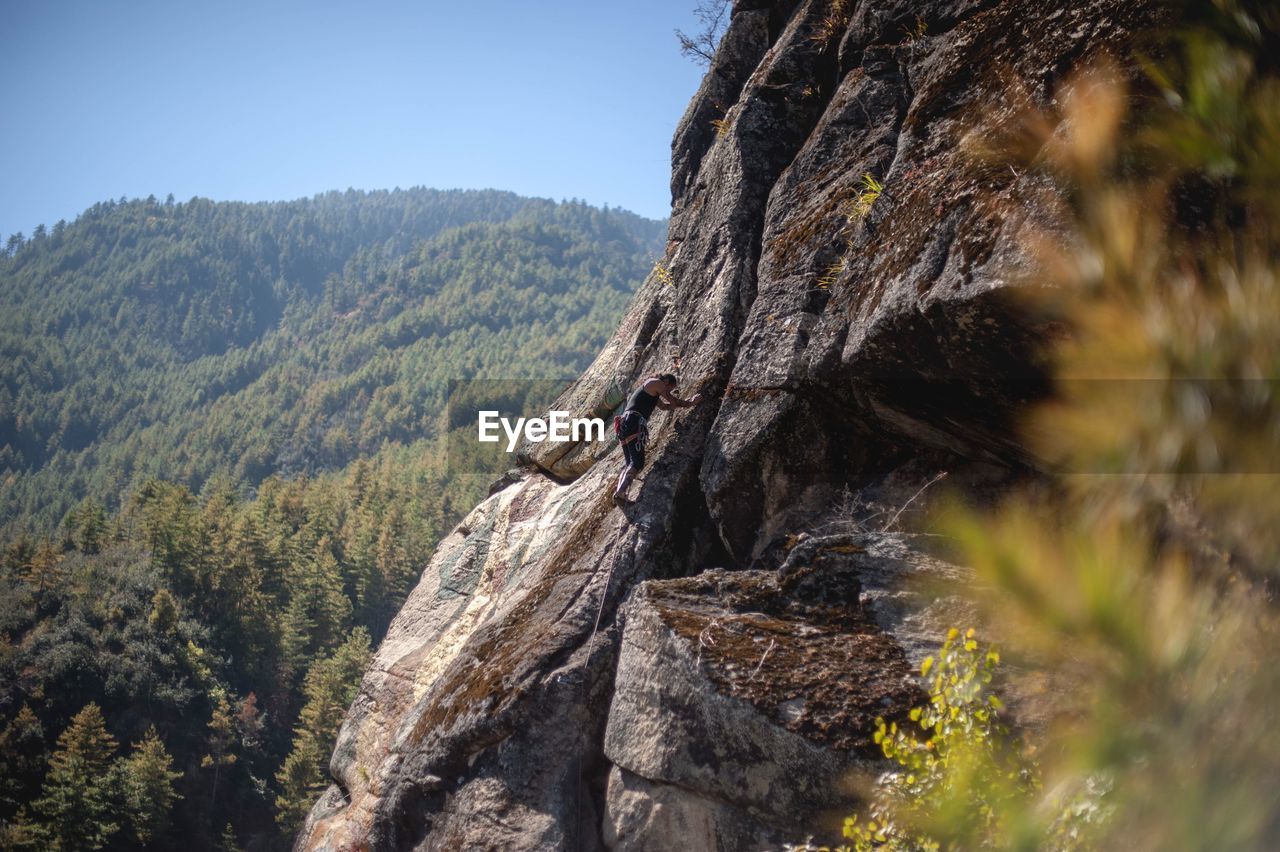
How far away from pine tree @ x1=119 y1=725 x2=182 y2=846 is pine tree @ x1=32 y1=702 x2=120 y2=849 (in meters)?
0.78

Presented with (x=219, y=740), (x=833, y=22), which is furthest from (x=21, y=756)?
(x=833, y=22)

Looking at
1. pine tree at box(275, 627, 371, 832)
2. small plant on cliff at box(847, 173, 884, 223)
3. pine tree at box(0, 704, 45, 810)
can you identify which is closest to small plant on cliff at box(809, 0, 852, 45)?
small plant on cliff at box(847, 173, 884, 223)

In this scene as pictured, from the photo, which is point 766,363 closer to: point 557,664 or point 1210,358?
point 557,664

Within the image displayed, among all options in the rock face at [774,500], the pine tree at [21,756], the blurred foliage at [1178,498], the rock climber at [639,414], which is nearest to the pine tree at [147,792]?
the pine tree at [21,756]

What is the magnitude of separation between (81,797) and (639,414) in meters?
43.3

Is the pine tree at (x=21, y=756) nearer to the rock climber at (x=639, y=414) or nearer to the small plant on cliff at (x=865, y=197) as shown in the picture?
the rock climber at (x=639, y=414)

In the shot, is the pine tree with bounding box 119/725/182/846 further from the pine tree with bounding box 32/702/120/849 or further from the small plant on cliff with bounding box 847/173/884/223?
the small plant on cliff with bounding box 847/173/884/223

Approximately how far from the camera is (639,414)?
11.0m

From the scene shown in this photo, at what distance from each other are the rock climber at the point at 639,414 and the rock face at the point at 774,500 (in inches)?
10.3

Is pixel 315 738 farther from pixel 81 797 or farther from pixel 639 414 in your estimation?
pixel 639 414

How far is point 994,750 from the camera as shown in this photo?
4582mm

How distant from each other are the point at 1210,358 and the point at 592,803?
27.0ft

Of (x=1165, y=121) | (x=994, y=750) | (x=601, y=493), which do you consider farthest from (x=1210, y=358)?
(x=601, y=493)

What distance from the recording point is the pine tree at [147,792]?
43062 millimetres
